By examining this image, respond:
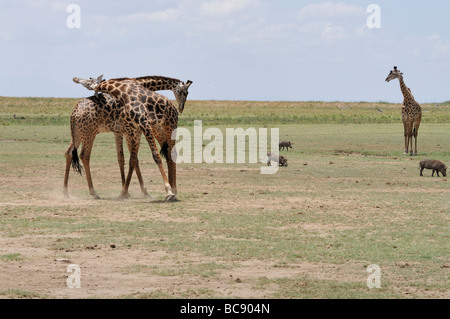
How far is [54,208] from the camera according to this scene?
43.7 feet

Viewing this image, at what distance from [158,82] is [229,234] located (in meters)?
5.26

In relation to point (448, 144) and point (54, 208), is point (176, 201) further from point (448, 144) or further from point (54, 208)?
point (448, 144)

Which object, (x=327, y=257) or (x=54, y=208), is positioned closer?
(x=327, y=257)

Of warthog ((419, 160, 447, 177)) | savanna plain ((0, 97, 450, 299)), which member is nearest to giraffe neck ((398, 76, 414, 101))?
savanna plain ((0, 97, 450, 299))

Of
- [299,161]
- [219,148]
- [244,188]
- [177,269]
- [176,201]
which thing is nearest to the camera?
[177,269]

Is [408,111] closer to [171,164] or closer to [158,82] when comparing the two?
[158,82]

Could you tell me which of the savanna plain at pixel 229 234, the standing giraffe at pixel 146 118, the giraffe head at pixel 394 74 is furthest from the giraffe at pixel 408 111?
the standing giraffe at pixel 146 118

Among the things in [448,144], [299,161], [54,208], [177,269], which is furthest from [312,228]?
[448,144]

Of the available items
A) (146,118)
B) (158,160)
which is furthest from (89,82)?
(158,160)

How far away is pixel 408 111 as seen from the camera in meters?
26.9

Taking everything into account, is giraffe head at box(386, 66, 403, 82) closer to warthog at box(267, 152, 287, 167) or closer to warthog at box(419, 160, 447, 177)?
warthog at box(267, 152, 287, 167)

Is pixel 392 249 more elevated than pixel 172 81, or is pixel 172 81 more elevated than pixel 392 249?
pixel 172 81

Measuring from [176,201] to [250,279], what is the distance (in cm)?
631

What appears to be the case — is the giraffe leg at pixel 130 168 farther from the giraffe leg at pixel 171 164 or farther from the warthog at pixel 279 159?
the warthog at pixel 279 159
